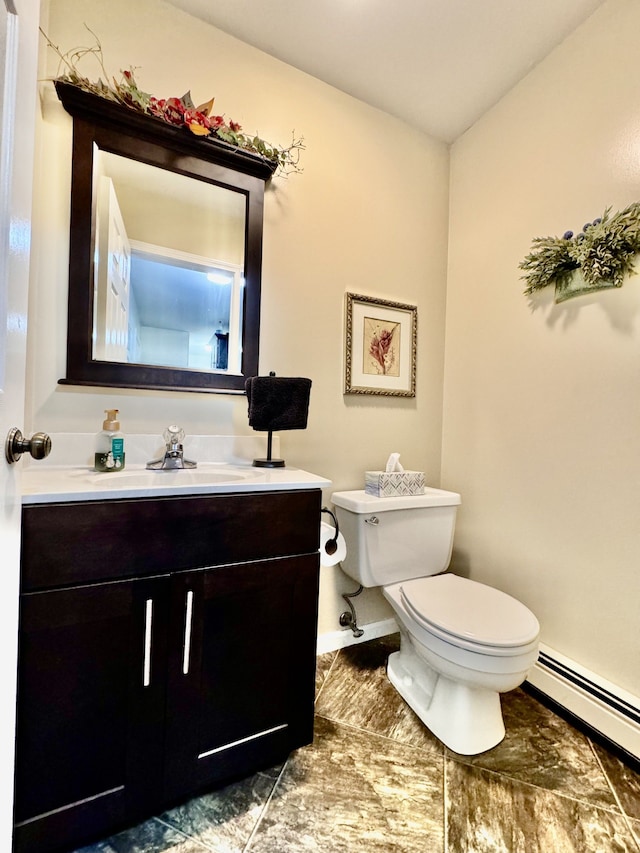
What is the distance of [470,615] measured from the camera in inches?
46.2

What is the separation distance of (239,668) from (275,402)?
79 centimetres

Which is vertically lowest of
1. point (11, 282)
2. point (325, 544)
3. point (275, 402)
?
point (325, 544)

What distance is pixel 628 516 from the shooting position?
1.21 m

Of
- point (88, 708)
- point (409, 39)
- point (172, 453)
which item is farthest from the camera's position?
point (409, 39)

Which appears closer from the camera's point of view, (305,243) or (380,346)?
(305,243)

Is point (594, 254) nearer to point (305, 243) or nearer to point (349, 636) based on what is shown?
point (305, 243)

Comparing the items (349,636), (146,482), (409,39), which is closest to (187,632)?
(146,482)

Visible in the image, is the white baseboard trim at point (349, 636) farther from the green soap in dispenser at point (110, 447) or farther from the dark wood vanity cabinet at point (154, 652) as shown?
the green soap in dispenser at point (110, 447)

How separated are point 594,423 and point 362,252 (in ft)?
3.81

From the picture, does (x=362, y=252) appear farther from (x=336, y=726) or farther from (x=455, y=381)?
(x=336, y=726)

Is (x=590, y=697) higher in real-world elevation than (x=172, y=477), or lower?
lower

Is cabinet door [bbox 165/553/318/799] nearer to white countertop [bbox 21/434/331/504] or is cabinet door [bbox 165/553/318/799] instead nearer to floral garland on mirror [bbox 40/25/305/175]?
white countertop [bbox 21/434/331/504]

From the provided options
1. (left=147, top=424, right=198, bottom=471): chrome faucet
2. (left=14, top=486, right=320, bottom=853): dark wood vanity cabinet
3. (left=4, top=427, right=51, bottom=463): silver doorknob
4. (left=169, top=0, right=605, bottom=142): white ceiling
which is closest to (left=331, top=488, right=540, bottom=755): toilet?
(left=14, top=486, right=320, bottom=853): dark wood vanity cabinet

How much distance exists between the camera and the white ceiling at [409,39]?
130 cm
